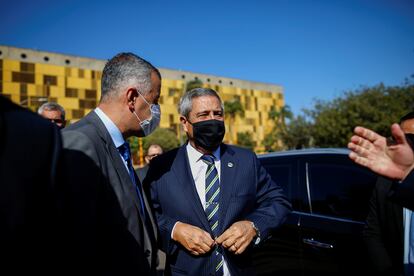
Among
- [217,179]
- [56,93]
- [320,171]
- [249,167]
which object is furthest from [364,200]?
[56,93]

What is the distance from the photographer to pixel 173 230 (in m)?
2.22

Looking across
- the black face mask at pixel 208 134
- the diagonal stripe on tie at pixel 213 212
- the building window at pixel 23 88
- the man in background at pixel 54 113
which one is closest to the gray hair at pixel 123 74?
the black face mask at pixel 208 134

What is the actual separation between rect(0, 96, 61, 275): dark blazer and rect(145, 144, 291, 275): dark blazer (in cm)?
148

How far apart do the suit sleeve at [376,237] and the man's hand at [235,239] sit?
1043 millimetres

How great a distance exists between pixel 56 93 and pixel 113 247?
47.5 metres

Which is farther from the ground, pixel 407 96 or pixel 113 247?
pixel 407 96

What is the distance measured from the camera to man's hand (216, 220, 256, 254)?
2078 mm

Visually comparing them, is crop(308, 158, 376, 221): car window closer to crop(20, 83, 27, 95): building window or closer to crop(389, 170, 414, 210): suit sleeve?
crop(389, 170, 414, 210): suit sleeve

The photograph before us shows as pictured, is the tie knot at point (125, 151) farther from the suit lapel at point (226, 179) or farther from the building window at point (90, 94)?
the building window at point (90, 94)

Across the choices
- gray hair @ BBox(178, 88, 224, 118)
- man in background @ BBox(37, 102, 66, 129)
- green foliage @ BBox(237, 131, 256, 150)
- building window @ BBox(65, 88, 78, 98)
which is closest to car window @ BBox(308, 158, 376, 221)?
gray hair @ BBox(178, 88, 224, 118)

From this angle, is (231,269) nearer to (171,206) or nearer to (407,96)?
(171,206)

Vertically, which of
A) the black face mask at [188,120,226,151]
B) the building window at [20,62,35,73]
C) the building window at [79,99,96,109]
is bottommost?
the black face mask at [188,120,226,151]

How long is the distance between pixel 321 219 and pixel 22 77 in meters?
46.8

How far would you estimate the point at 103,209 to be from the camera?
4.84ft
